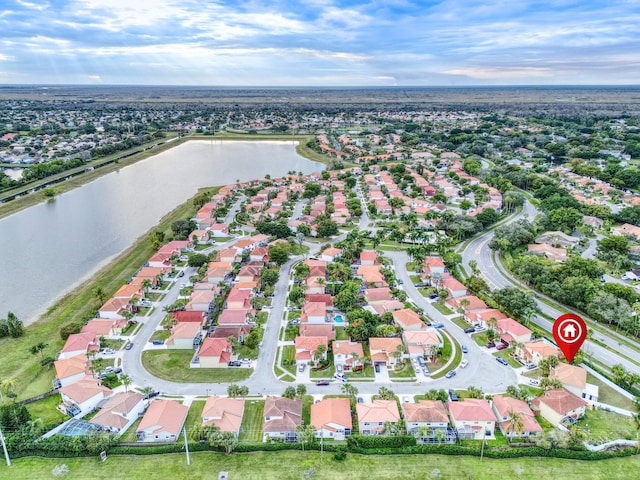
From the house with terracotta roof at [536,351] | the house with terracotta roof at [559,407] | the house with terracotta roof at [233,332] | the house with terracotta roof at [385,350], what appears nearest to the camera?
the house with terracotta roof at [559,407]

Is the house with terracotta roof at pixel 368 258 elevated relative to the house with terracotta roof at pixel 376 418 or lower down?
elevated

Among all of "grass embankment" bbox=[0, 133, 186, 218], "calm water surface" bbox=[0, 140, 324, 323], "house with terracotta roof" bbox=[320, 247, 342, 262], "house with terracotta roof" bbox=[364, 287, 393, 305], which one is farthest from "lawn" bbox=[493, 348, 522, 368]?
"grass embankment" bbox=[0, 133, 186, 218]

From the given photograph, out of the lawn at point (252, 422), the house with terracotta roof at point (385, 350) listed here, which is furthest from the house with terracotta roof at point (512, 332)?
the lawn at point (252, 422)

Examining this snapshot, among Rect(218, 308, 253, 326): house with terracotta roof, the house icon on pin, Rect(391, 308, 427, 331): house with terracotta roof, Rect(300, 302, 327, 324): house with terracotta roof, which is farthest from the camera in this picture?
Rect(300, 302, 327, 324): house with terracotta roof

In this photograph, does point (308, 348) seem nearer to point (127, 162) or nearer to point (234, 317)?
point (234, 317)

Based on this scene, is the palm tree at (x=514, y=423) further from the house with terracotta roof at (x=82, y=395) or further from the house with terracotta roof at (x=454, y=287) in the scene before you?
the house with terracotta roof at (x=82, y=395)

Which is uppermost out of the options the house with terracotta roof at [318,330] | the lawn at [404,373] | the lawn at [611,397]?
the house with terracotta roof at [318,330]

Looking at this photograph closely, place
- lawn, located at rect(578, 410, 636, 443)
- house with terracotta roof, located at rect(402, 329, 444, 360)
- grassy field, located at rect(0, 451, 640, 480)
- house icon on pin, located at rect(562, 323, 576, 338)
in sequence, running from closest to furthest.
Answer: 1. house icon on pin, located at rect(562, 323, 576, 338)
2. grassy field, located at rect(0, 451, 640, 480)
3. lawn, located at rect(578, 410, 636, 443)
4. house with terracotta roof, located at rect(402, 329, 444, 360)

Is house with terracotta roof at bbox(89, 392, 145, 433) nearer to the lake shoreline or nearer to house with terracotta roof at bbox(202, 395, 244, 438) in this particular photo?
house with terracotta roof at bbox(202, 395, 244, 438)
